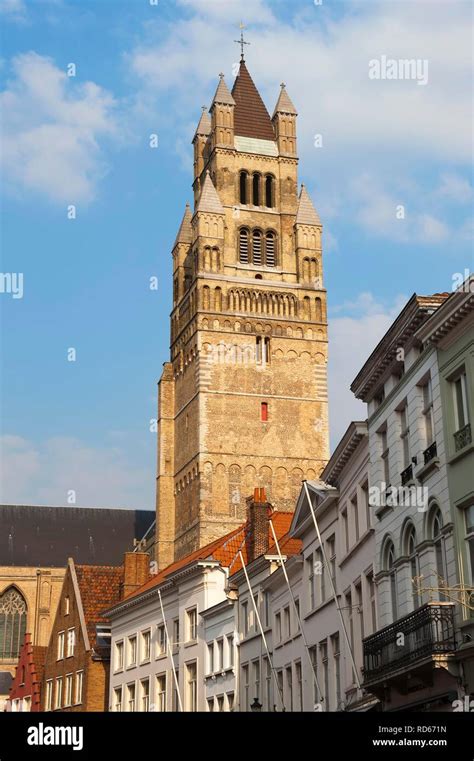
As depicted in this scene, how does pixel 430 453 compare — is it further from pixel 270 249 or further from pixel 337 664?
pixel 270 249

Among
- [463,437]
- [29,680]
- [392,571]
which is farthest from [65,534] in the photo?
[463,437]

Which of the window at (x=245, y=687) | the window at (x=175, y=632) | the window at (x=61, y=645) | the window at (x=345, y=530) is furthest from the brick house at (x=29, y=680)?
the window at (x=345, y=530)

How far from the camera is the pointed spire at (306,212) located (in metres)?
84.4

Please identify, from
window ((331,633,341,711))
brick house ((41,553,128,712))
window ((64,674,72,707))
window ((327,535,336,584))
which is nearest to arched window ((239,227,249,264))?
brick house ((41,553,128,712))

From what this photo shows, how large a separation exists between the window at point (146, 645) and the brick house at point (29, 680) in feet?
35.7

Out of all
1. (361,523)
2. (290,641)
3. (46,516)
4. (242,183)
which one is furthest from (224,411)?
(361,523)

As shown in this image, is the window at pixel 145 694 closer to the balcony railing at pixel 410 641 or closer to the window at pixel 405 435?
the balcony railing at pixel 410 641

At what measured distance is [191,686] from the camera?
43.2 metres

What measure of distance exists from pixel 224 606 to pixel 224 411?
1416 inches

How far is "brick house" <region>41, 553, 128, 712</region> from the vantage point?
50375 millimetres

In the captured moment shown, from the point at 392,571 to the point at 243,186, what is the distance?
64.0m

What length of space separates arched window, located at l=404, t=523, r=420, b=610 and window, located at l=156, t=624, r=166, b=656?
23422 millimetres

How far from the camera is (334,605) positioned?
3053cm
